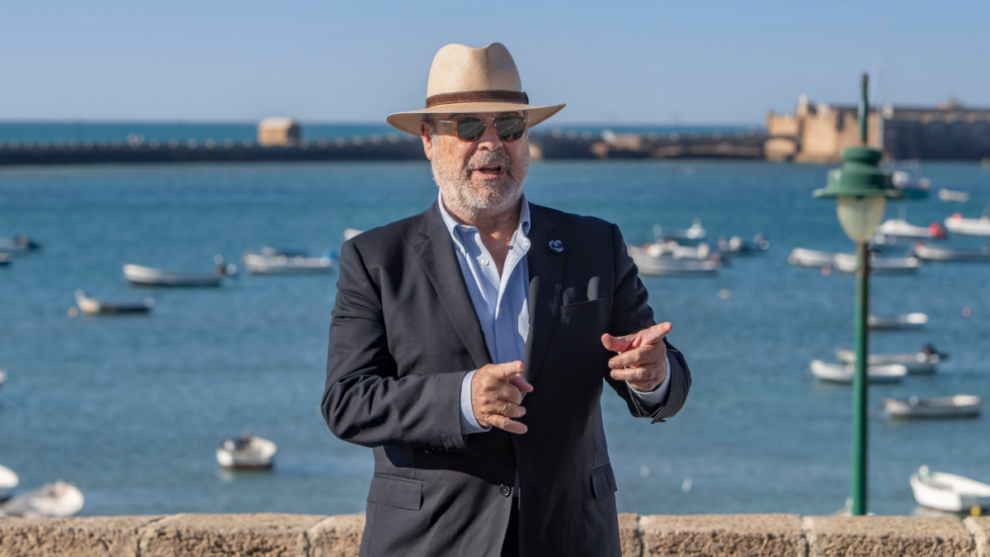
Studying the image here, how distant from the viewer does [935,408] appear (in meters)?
31.4

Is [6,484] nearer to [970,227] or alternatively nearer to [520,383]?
[520,383]

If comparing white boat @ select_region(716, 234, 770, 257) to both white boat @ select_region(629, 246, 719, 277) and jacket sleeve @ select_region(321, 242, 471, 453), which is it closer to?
white boat @ select_region(629, 246, 719, 277)

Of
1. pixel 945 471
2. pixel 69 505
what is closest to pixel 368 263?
pixel 69 505

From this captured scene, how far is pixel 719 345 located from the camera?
41594 mm

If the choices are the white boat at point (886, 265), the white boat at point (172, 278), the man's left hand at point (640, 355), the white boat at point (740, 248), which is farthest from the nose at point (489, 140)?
the white boat at point (740, 248)

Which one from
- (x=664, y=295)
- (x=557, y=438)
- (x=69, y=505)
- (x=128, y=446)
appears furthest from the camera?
(x=664, y=295)

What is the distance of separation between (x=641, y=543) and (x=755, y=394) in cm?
3128

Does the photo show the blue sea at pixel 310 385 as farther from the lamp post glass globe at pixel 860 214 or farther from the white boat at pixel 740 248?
the lamp post glass globe at pixel 860 214

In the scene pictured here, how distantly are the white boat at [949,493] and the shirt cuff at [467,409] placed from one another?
22545mm

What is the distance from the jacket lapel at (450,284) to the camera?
2.68m

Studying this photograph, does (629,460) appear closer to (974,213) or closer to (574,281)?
(574,281)

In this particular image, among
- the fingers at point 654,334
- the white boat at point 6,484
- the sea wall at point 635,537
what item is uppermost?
the fingers at point 654,334

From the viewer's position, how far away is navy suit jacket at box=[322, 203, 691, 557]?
2.65 m

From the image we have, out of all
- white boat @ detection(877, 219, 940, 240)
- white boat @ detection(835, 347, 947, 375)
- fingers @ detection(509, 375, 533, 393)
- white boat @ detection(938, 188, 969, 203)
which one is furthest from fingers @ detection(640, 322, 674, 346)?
white boat @ detection(938, 188, 969, 203)
